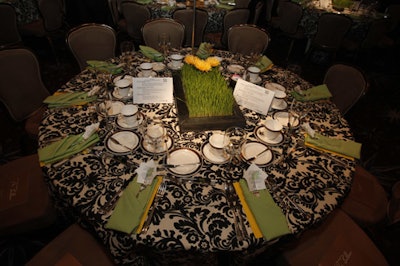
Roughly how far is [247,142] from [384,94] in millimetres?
4234

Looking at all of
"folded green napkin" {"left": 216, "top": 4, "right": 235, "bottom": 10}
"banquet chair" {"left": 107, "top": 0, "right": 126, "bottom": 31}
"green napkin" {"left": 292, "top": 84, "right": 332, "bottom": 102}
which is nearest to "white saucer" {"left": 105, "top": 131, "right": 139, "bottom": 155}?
"green napkin" {"left": 292, "top": 84, "right": 332, "bottom": 102}

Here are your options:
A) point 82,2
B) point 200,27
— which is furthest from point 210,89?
point 82,2

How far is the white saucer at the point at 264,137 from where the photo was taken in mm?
1713

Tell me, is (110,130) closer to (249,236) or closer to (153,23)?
(249,236)

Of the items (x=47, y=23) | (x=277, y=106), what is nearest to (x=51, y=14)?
(x=47, y=23)

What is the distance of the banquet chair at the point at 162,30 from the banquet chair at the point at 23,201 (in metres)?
1.98

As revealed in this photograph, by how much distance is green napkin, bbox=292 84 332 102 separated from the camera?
84.7 inches

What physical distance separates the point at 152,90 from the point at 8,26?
3.10 metres

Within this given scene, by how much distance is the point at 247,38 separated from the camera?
3.30 m

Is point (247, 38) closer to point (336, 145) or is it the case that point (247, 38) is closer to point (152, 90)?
point (152, 90)

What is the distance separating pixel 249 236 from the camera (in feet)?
3.99

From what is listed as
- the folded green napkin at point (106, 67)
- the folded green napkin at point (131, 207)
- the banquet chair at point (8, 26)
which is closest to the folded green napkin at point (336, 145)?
the folded green napkin at point (131, 207)

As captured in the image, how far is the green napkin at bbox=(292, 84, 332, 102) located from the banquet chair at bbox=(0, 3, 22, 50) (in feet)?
12.1

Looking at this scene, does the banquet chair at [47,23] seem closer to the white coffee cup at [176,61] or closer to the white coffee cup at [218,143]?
the white coffee cup at [176,61]
